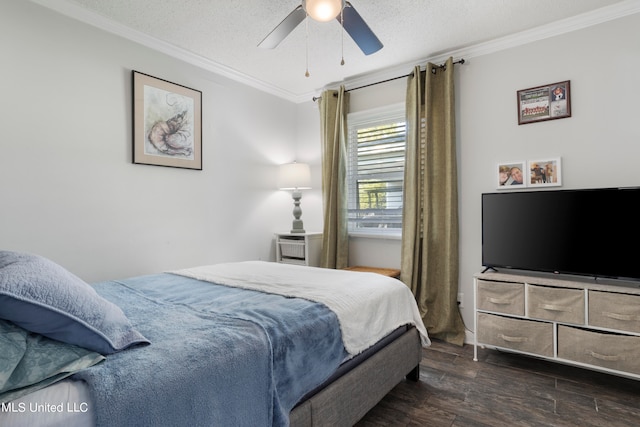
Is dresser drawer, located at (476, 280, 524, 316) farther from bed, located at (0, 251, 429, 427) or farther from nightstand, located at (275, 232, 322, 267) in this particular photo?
nightstand, located at (275, 232, 322, 267)

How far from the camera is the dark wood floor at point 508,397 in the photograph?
1902mm

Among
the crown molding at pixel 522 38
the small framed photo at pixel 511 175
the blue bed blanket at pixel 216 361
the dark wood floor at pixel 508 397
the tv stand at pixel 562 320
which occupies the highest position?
the crown molding at pixel 522 38

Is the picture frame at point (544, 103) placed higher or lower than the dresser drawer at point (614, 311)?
higher

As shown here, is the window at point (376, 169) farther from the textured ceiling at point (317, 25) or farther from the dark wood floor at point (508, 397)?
the dark wood floor at point (508, 397)

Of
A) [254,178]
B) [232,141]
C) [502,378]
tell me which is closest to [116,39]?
[232,141]

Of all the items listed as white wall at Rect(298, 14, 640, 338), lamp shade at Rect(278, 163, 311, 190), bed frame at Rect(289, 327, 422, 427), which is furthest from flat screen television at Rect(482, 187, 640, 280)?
lamp shade at Rect(278, 163, 311, 190)

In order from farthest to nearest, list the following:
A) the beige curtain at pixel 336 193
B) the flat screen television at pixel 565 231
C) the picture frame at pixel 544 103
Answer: the beige curtain at pixel 336 193 → the picture frame at pixel 544 103 → the flat screen television at pixel 565 231

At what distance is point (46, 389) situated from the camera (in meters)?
0.87

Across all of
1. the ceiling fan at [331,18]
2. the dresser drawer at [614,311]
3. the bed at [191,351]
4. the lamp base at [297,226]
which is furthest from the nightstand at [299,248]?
the dresser drawer at [614,311]

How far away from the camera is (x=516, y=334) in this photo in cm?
251

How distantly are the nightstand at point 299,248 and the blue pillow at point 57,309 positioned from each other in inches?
104

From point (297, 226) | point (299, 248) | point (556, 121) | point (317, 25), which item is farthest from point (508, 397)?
point (317, 25)

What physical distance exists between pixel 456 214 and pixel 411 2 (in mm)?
1751

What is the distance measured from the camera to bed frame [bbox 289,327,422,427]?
1.43m
